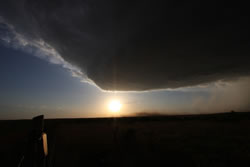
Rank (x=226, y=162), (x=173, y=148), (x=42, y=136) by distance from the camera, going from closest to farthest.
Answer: (x=42, y=136), (x=226, y=162), (x=173, y=148)

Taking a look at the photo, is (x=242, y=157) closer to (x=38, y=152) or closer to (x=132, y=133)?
(x=132, y=133)

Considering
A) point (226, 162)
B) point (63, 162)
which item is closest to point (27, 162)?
point (63, 162)

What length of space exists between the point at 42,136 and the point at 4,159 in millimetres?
9342

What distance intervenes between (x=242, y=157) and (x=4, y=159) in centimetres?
1475

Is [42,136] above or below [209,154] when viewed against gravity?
above

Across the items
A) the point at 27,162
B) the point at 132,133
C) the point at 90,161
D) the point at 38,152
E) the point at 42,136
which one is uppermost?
the point at 42,136

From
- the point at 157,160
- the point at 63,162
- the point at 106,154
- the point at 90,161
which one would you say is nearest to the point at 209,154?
the point at 157,160

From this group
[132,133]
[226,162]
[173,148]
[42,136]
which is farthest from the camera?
[132,133]

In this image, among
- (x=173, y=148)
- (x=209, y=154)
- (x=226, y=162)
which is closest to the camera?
(x=226, y=162)

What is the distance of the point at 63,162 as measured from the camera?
25.5ft

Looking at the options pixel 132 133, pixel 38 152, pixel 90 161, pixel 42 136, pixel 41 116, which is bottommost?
pixel 90 161

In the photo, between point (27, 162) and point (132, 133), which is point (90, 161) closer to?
point (132, 133)

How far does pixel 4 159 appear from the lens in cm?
829

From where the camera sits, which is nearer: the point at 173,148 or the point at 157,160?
the point at 157,160
